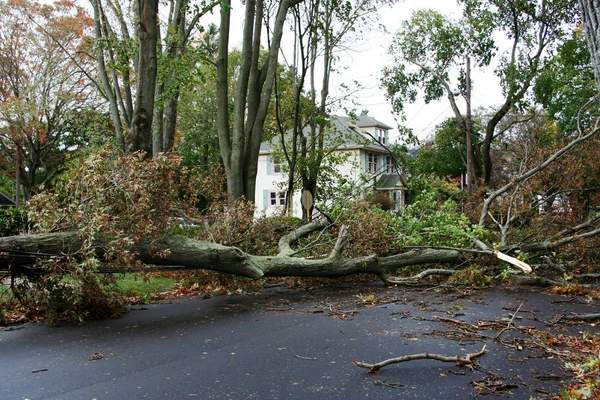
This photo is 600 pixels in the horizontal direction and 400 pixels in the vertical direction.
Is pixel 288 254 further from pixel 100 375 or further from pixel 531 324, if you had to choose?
pixel 100 375

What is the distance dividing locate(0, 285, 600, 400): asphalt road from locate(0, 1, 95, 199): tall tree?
20.1 meters

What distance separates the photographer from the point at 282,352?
4.52m

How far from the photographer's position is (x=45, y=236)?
5621 millimetres

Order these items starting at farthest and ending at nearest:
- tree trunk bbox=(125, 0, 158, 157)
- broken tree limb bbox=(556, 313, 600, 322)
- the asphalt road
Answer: tree trunk bbox=(125, 0, 158, 157), broken tree limb bbox=(556, 313, 600, 322), the asphalt road

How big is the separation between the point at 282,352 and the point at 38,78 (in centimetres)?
2620

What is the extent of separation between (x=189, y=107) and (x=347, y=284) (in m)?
30.1

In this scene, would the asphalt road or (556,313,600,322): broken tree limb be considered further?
(556,313,600,322): broken tree limb

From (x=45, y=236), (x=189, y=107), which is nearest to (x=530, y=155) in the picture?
(x=45, y=236)

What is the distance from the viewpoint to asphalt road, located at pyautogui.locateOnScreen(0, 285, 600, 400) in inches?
138

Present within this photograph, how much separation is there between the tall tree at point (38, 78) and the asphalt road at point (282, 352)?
20051mm

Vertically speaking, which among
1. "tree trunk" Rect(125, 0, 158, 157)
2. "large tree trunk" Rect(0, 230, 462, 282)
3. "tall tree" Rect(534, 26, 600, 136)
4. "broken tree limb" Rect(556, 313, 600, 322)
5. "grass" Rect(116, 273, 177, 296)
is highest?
"tall tree" Rect(534, 26, 600, 136)

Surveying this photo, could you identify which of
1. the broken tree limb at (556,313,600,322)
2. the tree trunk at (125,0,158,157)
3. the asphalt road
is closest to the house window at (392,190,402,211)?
the tree trunk at (125,0,158,157)

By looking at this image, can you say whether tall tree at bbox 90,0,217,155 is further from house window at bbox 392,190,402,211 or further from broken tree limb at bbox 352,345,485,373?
house window at bbox 392,190,402,211

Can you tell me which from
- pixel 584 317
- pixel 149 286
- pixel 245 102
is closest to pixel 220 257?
pixel 149 286
